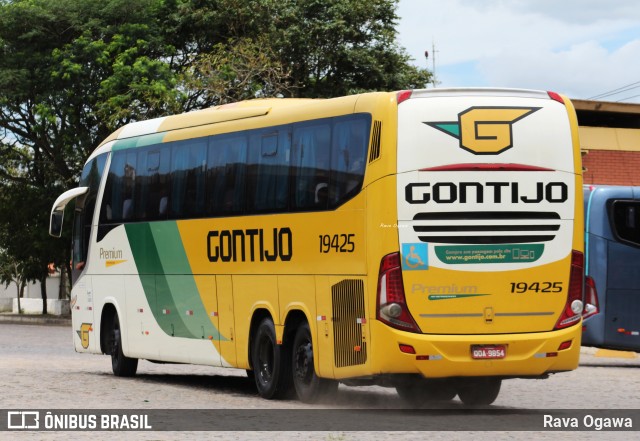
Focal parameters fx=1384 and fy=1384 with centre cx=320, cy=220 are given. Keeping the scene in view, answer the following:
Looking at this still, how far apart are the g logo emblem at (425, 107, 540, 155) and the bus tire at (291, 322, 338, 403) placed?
10.4 ft

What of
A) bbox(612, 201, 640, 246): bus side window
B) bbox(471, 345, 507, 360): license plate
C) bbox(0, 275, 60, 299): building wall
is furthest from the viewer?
bbox(0, 275, 60, 299): building wall

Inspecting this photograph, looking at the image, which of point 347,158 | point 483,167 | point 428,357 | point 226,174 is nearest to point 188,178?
point 226,174

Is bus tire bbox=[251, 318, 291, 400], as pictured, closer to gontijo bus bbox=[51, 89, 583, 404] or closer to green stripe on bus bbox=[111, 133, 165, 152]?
gontijo bus bbox=[51, 89, 583, 404]

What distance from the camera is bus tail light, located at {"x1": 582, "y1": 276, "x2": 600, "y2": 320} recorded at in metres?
23.9

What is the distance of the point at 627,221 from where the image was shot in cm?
2425

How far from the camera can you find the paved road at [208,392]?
12680 mm

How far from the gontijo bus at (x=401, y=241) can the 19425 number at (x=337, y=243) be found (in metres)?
0.03

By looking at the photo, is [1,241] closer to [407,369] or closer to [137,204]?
[137,204]

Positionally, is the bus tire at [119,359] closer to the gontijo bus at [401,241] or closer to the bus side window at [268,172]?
the gontijo bus at [401,241]

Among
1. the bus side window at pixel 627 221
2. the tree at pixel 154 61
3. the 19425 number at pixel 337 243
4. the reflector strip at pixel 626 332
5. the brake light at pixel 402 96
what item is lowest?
the reflector strip at pixel 626 332

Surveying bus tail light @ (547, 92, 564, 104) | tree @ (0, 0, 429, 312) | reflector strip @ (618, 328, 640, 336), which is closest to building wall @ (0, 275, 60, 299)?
tree @ (0, 0, 429, 312)

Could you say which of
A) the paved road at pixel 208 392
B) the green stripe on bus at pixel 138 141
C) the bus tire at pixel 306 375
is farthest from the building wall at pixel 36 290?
the bus tire at pixel 306 375


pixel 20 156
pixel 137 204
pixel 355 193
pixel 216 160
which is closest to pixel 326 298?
pixel 355 193

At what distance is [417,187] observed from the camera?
1433 centimetres
